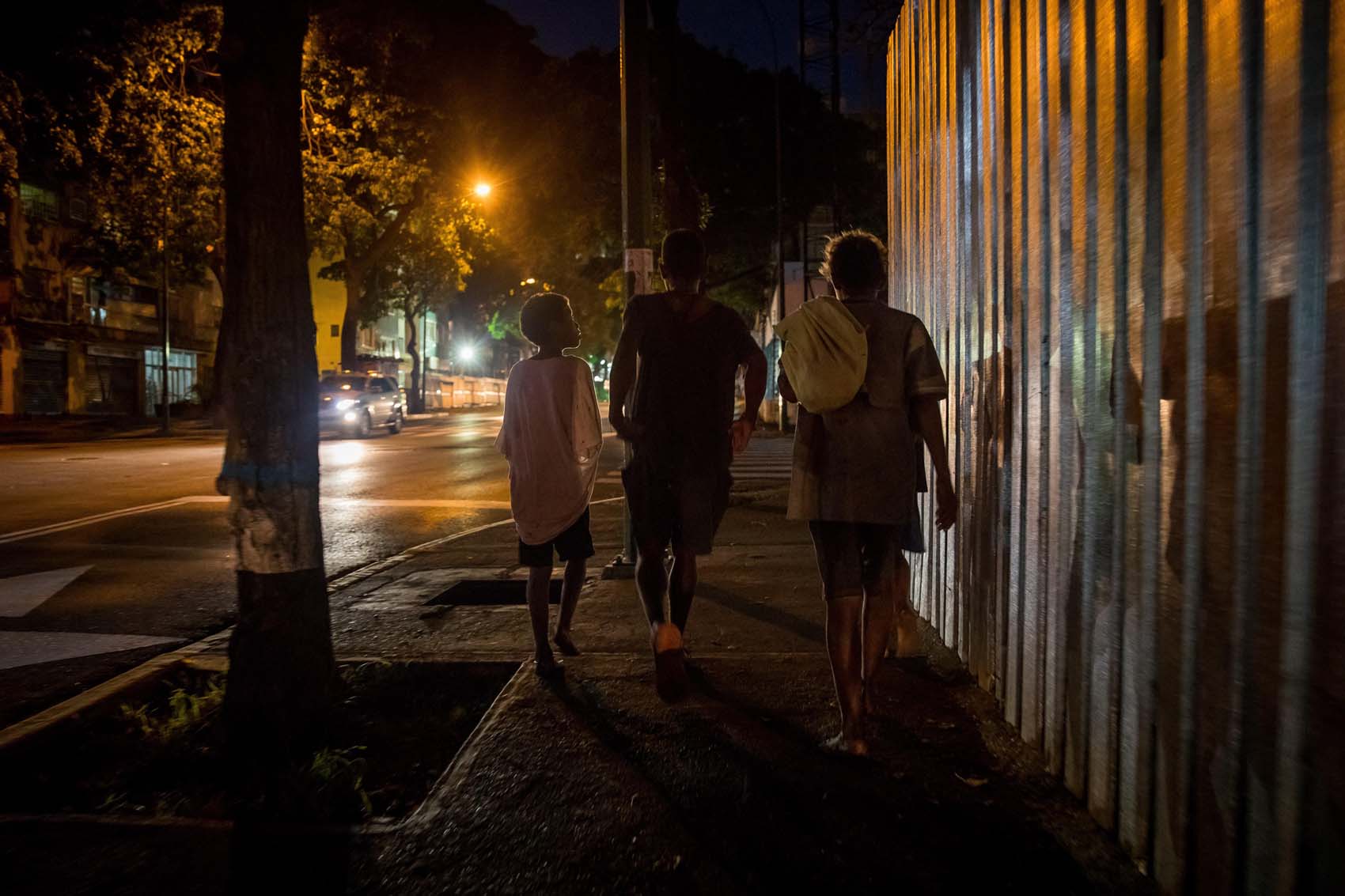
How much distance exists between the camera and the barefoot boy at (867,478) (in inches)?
121

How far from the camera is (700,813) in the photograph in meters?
2.68

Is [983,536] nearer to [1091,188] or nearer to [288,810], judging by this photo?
[1091,188]

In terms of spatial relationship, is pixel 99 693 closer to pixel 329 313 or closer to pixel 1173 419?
pixel 1173 419

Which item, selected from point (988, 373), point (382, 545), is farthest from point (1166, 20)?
point (382, 545)

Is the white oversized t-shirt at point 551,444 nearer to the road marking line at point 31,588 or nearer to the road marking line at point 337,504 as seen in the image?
the road marking line at point 31,588

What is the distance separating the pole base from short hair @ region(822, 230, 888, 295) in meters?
3.38

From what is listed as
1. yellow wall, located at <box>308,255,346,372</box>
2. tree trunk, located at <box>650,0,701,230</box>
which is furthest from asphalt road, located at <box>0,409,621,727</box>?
yellow wall, located at <box>308,255,346,372</box>

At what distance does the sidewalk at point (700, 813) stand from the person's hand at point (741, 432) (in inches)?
39.3

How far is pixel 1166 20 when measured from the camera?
2135mm

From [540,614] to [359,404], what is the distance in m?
22.2

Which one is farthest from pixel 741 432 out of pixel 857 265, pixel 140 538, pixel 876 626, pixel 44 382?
pixel 44 382

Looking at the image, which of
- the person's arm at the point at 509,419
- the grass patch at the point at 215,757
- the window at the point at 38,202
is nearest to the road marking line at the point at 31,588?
the grass patch at the point at 215,757

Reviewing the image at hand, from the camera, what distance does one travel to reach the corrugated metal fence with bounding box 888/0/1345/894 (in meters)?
1.65

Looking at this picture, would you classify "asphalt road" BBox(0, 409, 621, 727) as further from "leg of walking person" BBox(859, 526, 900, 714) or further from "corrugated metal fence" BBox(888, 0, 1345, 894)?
"corrugated metal fence" BBox(888, 0, 1345, 894)
